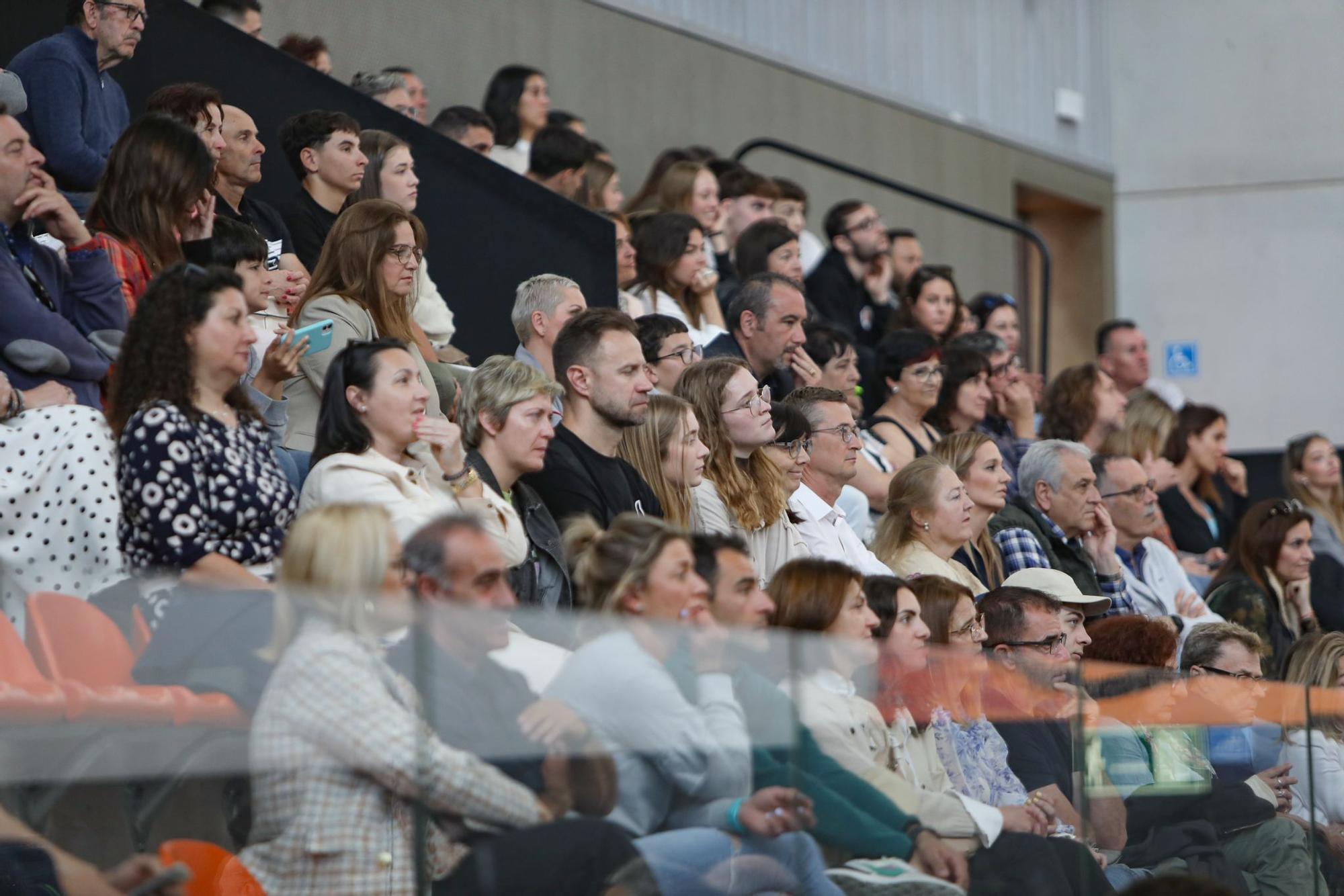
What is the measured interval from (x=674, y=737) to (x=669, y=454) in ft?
5.77

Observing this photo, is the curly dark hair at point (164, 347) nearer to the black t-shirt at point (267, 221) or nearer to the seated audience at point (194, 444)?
the seated audience at point (194, 444)

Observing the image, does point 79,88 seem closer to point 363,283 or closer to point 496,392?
point 363,283

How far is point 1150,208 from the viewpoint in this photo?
1342 centimetres

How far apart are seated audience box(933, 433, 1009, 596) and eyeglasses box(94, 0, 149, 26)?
2715mm

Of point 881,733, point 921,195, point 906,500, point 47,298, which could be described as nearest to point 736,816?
point 881,733

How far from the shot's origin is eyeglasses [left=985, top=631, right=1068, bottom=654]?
16.9 ft

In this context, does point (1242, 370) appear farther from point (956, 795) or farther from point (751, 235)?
point (956, 795)

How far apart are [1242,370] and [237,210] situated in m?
8.89

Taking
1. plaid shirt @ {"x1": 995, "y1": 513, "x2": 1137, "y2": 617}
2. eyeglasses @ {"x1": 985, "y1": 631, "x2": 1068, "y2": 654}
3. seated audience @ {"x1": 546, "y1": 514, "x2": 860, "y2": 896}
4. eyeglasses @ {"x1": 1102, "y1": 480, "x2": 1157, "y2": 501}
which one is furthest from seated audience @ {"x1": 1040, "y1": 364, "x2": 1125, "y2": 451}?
seated audience @ {"x1": 546, "y1": 514, "x2": 860, "y2": 896}

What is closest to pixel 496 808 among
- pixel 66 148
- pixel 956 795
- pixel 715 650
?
pixel 715 650

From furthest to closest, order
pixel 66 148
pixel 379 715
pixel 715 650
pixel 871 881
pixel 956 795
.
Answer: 1. pixel 66 148
2. pixel 956 795
3. pixel 871 881
4. pixel 715 650
5. pixel 379 715

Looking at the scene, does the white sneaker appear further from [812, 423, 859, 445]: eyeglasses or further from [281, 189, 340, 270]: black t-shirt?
[281, 189, 340, 270]: black t-shirt

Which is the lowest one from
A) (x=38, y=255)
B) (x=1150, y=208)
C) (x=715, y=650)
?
(x=715, y=650)

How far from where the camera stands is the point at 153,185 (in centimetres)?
468
